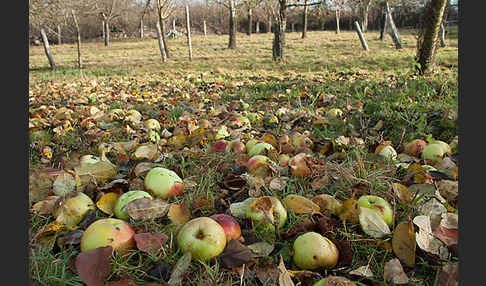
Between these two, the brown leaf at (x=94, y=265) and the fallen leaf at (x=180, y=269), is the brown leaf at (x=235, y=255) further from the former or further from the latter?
the brown leaf at (x=94, y=265)

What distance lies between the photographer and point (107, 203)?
172 cm

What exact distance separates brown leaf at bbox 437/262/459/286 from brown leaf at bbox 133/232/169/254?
40.4 inches

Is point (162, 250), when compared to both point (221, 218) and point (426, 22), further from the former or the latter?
point (426, 22)

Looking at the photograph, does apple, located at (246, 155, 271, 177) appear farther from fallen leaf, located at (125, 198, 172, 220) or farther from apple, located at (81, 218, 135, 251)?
apple, located at (81, 218, 135, 251)

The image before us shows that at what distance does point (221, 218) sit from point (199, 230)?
0.51 ft

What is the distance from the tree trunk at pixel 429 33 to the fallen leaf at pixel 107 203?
5.85m

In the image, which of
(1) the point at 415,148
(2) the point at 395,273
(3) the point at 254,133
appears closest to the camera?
(2) the point at 395,273

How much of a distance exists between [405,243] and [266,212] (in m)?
0.58

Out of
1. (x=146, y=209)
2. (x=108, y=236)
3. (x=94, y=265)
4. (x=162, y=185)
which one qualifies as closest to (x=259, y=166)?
(x=162, y=185)

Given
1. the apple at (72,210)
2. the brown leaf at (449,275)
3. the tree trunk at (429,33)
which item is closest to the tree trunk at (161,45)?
the tree trunk at (429,33)

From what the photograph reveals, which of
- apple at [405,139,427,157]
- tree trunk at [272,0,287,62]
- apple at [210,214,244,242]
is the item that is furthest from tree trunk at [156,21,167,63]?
apple at [210,214,244,242]

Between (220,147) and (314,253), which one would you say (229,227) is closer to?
(314,253)

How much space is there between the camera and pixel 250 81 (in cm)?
705

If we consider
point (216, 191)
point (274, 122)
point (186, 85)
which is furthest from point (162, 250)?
point (186, 85)
